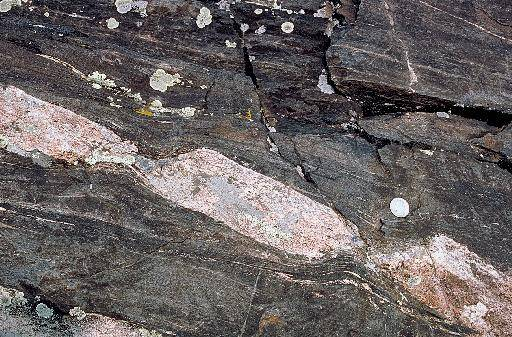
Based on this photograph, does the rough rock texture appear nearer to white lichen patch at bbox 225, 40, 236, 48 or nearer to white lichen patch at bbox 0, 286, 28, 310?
white lichen patch at bbox 0, 286, 28, 310

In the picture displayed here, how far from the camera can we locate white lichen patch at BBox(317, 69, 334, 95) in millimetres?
8188

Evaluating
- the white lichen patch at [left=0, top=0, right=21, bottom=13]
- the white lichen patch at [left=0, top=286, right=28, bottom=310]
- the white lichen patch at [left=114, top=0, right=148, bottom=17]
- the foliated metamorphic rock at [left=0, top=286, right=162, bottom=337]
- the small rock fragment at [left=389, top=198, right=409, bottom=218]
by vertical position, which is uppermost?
the white lichen patch at [left=0, top=0, right=21, bottom=13]

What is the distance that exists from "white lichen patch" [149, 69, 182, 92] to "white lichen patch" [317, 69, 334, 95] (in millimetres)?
1938

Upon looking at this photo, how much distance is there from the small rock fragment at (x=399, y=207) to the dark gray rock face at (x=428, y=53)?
4.75 ft

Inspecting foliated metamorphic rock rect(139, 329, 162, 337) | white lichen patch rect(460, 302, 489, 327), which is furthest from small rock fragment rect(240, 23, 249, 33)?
white lichen patch rect(460, 302, 489, 327)

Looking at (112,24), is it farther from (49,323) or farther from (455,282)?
(455,282)

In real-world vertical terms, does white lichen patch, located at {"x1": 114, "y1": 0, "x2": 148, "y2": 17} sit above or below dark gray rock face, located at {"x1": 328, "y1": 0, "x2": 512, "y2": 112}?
above

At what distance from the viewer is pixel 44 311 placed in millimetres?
6805

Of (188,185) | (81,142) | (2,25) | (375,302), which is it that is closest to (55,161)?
(81,142)

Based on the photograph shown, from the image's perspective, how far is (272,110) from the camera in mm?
8055

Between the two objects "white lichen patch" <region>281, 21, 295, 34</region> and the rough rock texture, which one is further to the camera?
"white lichen patch" <region>281, 21, 295, 34</region>

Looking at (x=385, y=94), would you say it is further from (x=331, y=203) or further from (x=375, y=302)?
(x=375, y=302)

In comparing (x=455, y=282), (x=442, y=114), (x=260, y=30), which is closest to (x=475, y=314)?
(x=455, y=282)

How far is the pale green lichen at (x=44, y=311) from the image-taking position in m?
6.80
